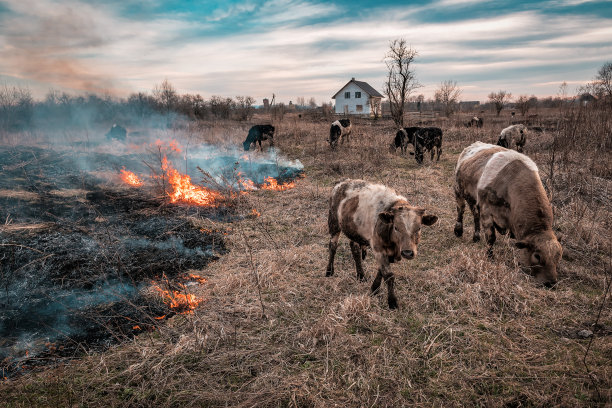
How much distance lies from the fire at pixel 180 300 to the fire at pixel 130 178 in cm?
783

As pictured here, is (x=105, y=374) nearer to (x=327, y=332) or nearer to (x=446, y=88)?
(x=327, y=332)

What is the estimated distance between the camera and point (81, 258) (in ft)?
19.8

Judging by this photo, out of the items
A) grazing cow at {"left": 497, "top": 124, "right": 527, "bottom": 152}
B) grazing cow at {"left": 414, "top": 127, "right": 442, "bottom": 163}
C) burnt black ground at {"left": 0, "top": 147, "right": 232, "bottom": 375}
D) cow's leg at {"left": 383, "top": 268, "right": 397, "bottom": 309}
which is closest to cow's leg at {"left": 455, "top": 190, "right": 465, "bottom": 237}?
cow's leg at {"left": 383, "top": 268, "right": 397, "bottom": 309}

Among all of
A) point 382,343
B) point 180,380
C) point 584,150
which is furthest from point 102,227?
point 584,150

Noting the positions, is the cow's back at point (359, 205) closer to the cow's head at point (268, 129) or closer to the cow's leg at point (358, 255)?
the cow's leg at point (358, 255)

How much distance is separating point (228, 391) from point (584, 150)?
15049 mm

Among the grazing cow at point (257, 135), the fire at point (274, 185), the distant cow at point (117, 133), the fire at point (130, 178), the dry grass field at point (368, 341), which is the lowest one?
the dry grass field at point (368, 341)

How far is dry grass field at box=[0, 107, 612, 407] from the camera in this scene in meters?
2.98

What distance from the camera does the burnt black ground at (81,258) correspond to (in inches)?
164

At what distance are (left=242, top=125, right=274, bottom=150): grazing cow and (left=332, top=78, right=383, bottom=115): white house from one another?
37.6 m

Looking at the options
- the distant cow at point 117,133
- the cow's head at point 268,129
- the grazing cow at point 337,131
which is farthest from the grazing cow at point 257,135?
the distant cow at point 117,133

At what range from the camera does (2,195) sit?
28.5 ft

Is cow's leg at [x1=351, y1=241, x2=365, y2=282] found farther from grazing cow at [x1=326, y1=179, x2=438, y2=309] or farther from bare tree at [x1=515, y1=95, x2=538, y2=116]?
bare tree at [x1=515, y1=95, x2=538, y2=116]

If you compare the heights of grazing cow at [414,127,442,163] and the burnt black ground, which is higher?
grazing cow at [414,127,442,163]
